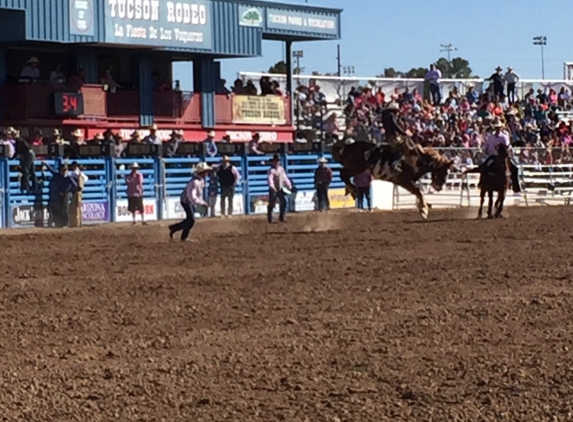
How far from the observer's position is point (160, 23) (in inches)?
1362

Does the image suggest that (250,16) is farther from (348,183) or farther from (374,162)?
(348,183)

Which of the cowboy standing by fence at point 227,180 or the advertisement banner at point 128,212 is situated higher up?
the cowboy standing by fence at point 227,180

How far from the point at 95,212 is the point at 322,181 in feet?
23.8

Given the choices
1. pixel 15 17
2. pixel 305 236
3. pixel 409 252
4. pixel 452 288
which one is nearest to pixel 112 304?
pixel 452 288

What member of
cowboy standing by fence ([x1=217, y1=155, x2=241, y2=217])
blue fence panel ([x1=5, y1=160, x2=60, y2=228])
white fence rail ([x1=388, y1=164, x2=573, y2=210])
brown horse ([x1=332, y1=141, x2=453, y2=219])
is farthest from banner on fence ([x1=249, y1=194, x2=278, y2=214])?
brown horse ([x1=332, y1=141, x2=453, y2=219])

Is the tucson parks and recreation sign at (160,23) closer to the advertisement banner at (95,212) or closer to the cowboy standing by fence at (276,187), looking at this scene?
the advertisement banner at (95,212)

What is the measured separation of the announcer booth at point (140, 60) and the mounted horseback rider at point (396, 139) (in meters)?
11.1

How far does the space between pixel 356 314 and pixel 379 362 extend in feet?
8.47

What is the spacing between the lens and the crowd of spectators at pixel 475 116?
3828cm

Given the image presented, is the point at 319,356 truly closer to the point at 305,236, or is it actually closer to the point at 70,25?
the point at 305,236

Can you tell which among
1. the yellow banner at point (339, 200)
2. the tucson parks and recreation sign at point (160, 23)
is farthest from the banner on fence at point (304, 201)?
the tucson parks and recreation sign at point (160, 23)

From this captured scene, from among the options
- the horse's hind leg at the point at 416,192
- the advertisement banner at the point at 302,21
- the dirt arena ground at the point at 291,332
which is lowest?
the dirt arena ground at the point at 291,332

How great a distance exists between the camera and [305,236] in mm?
22344

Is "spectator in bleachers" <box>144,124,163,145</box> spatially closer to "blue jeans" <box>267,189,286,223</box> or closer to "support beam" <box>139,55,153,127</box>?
"support beam" <box>139,55,153,127</box>
